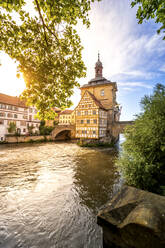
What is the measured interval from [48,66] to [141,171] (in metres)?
5.83

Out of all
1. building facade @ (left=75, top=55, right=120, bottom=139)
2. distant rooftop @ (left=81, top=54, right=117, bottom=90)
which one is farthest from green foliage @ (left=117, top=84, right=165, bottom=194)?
distant rooftop @ (left=81, top=54, right=117, bottom=90)

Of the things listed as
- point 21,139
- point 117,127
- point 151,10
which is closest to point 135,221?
point 151,10

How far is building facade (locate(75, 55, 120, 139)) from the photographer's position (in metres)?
21.0

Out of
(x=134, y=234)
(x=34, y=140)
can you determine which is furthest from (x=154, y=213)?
(x=34, y=140)

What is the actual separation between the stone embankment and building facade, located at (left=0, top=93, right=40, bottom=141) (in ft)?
83.9

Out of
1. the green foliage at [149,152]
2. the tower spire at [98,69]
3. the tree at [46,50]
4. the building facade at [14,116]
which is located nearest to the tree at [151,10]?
the tree at [46,50]

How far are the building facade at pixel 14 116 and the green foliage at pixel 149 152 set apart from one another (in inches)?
954

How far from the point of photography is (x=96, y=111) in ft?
68.5

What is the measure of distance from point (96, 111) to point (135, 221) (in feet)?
63.2

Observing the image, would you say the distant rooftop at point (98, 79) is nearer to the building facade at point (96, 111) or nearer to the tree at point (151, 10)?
the building facade at point (96, 111)

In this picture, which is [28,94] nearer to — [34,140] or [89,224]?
[89,224]

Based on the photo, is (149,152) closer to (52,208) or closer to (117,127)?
(52,208)

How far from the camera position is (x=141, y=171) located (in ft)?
15.5

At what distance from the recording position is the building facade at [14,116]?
23.9 m
